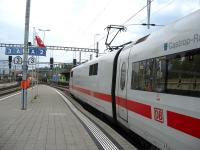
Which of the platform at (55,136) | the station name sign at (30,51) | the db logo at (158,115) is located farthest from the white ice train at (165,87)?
the station name sign at (30,51)

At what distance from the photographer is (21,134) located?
12188 mm

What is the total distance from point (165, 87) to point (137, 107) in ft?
7.20

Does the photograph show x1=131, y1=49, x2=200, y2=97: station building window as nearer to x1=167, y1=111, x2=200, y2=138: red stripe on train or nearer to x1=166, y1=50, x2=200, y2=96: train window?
x1=166, y1=50, x2=200, y2=96: train window

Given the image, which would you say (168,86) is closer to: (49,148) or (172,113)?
(172,113)

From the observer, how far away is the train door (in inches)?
476

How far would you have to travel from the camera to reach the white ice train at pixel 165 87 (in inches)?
273

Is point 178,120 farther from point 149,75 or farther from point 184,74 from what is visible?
point 149,75

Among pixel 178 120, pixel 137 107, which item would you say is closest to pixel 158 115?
pixel 178 120

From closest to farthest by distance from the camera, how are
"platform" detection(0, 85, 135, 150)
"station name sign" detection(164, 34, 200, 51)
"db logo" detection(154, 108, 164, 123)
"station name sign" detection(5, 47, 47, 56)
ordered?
"station name sign" detection(164, 34, 200, 51) → "db logo" detection(154, 108, 164, 123) → "platform" detection(0, 85, 135, 150) → "station name sign" detection(5, 47, 47, 56)

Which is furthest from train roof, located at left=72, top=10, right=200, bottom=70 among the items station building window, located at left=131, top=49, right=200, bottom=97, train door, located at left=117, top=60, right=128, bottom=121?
train door, located at left=117, top=60, right=128, bottom=121

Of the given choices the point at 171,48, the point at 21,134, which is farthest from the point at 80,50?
the point at 171,48

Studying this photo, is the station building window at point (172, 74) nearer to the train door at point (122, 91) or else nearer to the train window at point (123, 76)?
the train door at point (122, 91)

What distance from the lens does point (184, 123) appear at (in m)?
7.05

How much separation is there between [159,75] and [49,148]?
3.14 meters
